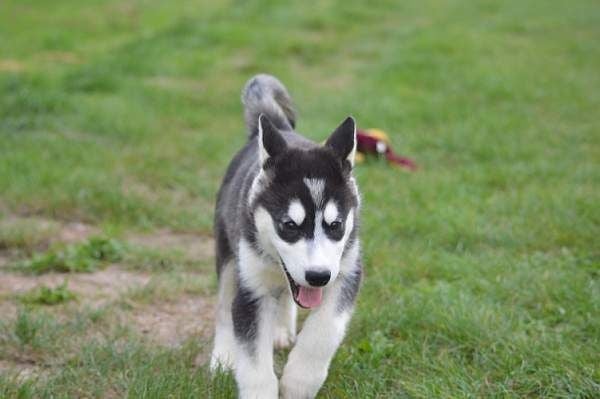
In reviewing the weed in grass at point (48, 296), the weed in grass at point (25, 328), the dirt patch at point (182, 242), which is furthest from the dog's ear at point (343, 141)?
the dirt patch at point (182, 242)

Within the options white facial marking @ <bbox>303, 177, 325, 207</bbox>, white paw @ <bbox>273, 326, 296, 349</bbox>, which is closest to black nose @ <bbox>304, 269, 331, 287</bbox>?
white facial marking @ <bbox>303, 177, 325, 207</bbox>

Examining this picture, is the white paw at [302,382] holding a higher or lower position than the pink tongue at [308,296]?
lower

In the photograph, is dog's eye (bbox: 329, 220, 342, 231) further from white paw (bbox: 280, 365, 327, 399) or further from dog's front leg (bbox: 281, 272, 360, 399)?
white paw (bbox: 280, 365, 327, 399)

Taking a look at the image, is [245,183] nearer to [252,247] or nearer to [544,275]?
[252,247]

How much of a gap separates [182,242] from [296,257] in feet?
8.81

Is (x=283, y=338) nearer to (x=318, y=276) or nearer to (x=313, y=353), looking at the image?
(x=313, y=353)

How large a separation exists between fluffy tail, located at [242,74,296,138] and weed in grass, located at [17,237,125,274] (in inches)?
53.0

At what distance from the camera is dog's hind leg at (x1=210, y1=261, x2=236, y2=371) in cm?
405

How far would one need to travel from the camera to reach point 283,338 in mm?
4371

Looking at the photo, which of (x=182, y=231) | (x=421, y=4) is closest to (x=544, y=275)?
(x=182, y=231)

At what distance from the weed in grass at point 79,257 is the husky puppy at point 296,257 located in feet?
5.83

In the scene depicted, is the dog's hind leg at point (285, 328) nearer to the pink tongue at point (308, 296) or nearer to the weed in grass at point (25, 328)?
the pink tongue at point (308, 296)

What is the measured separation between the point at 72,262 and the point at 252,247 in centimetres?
205

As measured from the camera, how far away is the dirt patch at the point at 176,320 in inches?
177
